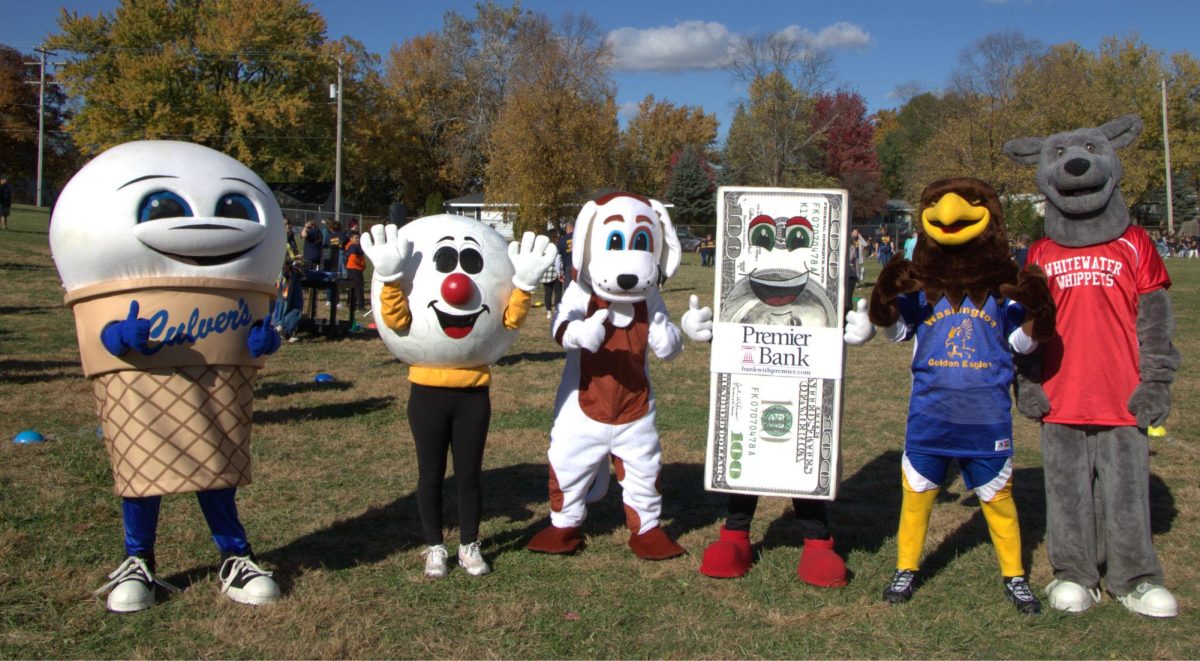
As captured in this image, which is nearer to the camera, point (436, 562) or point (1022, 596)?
point (1022, 596)

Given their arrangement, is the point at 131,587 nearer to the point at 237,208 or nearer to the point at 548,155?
the point at 237,208

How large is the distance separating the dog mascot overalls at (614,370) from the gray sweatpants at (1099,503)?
1.87m

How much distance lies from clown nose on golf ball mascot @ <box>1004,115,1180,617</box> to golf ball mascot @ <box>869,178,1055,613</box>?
277mm

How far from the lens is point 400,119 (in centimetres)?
5047

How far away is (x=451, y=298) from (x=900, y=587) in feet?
8.32

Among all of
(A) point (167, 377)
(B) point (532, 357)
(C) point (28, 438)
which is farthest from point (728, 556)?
(B) point (532, 357)

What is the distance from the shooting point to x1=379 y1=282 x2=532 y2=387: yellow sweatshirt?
15.3ft

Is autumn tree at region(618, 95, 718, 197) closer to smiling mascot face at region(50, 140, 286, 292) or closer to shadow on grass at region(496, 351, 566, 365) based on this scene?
shadow on grass at region(496, 351, 566, 365)

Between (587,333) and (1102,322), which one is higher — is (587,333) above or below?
below

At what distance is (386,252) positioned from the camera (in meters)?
4.57

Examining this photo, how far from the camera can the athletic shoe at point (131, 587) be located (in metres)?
4.28

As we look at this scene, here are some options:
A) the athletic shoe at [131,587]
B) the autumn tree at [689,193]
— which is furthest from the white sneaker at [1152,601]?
the autumn tree at [689,193]

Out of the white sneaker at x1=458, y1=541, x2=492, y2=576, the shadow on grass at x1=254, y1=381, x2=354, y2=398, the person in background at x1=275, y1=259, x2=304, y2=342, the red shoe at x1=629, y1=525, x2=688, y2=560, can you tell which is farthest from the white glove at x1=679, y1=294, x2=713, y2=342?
the person in background at x1=275, y1=259, x2=304, y2=342

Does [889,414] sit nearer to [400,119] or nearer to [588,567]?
[588,567]
